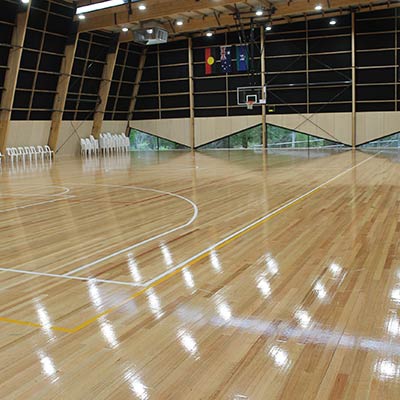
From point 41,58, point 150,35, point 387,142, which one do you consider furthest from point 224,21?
point 387,142

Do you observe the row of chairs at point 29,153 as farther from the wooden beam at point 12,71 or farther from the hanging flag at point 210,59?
the hanging flag at point 210,59

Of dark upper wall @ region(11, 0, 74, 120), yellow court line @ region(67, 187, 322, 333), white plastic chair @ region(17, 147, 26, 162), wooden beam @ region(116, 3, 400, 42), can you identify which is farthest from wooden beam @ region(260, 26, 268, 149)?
yellow court line @ region(67, 187, 322, 333)

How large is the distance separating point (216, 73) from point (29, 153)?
41.1 feet

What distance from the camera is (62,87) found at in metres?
28.6

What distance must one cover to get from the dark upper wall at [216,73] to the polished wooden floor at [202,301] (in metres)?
18.9

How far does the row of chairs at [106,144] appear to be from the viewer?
31531mm

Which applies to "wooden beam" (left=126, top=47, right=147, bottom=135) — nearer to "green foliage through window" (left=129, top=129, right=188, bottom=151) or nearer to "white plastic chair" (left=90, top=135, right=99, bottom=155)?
"green foliage through window" (left=129, top=129, right=188, bottom=151)

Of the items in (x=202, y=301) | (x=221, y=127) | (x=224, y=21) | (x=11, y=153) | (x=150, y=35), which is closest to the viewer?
(x=202, y=301)

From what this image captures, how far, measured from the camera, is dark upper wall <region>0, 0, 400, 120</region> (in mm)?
27562

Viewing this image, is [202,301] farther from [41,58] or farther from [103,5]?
[41,58]

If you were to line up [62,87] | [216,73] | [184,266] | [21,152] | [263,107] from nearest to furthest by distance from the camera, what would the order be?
[184,266] < [21,152] < [62,87] < [263,107] < [216,73]

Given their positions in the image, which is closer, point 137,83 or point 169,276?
point 169,276

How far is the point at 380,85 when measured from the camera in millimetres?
30484

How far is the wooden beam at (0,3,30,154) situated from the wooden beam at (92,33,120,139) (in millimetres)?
6845
